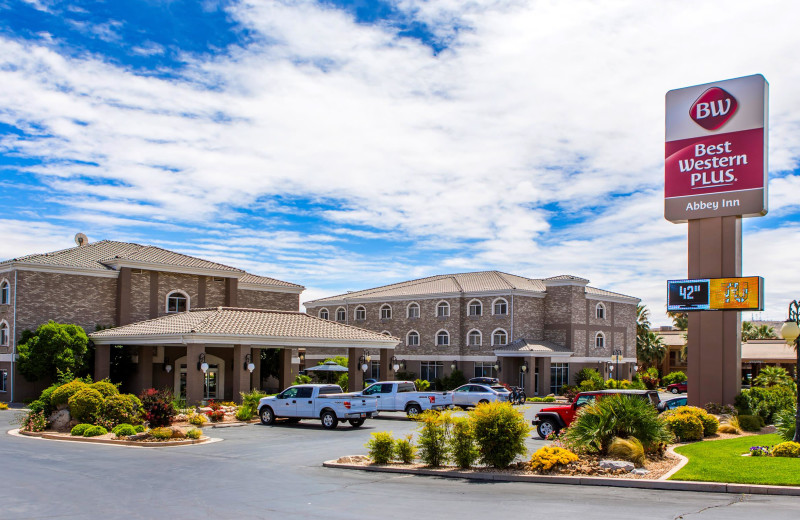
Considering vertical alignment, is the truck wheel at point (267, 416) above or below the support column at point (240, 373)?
below

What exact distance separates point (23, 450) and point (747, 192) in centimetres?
2702

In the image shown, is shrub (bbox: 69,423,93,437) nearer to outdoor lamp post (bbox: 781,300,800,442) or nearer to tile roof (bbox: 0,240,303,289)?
tile roof (bbox: 0,240,303,289)

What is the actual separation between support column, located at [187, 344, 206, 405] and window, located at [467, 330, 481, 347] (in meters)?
27.6

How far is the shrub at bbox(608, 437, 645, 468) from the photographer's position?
16062mm

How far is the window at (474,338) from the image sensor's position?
180 ft

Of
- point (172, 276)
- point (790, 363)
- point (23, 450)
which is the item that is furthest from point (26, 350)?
point (790, 363)

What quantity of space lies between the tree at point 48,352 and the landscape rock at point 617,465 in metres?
29.0

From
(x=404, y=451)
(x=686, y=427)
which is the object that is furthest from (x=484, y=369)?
(x=404, y=451)

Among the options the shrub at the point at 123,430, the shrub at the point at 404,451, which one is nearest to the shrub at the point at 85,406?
the shrub at the point at 123,430

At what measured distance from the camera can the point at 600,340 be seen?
186 ft

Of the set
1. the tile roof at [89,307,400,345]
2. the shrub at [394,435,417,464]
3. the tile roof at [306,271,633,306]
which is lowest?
the shrub at [394,435,417,464]

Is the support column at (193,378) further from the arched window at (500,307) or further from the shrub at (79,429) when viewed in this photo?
the arched window at (500,307)

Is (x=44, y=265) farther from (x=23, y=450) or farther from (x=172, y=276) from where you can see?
(x=23, y=450)

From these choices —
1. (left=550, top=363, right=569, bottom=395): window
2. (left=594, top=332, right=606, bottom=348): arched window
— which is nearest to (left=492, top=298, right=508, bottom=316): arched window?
(left=550, top=363, right=569, bottom=395): window
